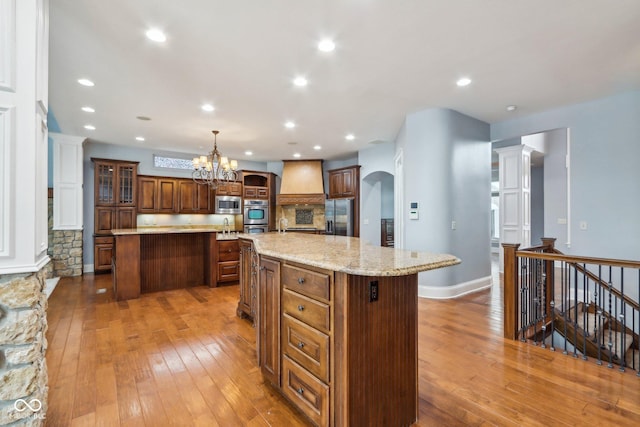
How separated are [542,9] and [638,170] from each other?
2993 mm

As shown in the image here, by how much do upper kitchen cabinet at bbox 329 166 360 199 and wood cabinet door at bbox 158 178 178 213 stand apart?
3844 millimetres

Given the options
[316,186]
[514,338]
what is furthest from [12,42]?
[316,186]

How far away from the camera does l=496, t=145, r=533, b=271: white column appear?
5844mm

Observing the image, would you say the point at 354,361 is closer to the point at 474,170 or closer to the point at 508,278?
the point at 508,278

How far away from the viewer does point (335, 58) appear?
2.85 metres

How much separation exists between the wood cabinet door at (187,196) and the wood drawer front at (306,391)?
6239 mm

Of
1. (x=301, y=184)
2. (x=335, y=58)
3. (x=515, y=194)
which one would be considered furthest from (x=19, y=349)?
(x=515, y=194)

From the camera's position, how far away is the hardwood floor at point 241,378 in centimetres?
182

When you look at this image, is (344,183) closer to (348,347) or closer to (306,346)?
(306,346)

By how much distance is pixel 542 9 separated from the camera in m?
2.16

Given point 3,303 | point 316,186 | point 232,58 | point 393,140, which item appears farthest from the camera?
point 316,186

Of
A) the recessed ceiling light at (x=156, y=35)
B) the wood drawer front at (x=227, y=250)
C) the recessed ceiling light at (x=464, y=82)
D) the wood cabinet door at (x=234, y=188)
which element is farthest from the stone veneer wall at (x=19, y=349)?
the wood cabinet door at (x=234, y=188)

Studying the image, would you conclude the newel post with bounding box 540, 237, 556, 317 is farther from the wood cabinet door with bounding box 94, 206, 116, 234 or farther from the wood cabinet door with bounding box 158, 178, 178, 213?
the wood cabinet door with bounding box 94, 206, 116, 234

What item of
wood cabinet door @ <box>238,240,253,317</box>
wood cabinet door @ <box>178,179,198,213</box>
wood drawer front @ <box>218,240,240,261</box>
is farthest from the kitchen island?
wood cabinet door @ <box>178,179,198,213</box>
